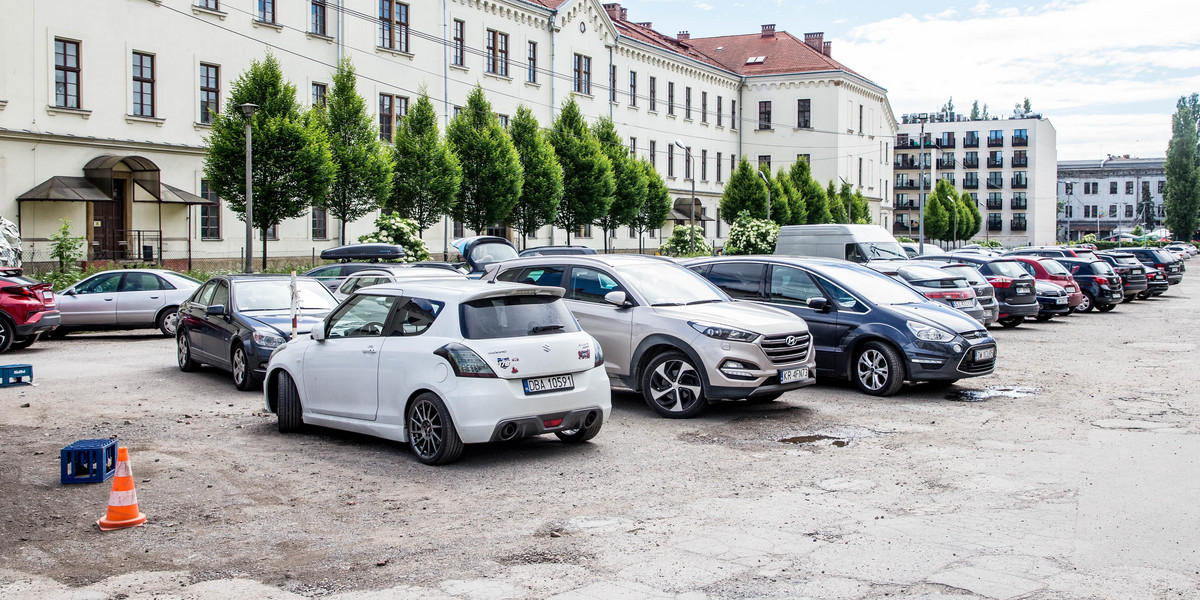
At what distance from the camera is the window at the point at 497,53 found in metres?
49.4

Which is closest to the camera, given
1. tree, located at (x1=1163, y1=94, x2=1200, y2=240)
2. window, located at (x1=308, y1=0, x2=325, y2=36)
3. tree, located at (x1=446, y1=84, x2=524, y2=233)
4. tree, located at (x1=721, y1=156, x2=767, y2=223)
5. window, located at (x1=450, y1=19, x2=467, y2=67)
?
window, located at (x1=308, y1=0, x2=325, y2=36)

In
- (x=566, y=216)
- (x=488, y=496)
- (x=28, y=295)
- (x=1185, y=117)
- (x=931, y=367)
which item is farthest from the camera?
(x=1185, y=117)

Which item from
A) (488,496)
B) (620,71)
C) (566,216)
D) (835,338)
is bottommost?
(488,496)

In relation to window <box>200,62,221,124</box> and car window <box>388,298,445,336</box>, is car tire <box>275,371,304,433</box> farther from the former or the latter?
window <box>200,62,221,124</box>

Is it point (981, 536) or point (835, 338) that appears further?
point (835, 338)

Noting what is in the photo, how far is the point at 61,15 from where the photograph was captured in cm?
3127

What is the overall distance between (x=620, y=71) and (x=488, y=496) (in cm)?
5463

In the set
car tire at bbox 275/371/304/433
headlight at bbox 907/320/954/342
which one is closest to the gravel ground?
car tire at bbox 275/371/304/433

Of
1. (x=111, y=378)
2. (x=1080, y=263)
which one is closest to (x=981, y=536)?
(x=111, y=378)

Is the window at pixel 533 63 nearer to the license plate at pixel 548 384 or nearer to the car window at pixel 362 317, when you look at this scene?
the car window at pixel 362 317

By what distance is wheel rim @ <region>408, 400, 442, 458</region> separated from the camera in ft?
29.4

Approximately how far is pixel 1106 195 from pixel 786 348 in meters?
166

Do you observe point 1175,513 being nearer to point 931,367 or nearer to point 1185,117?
point 931,367

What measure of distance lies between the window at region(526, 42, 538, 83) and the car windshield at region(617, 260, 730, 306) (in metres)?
40.9
